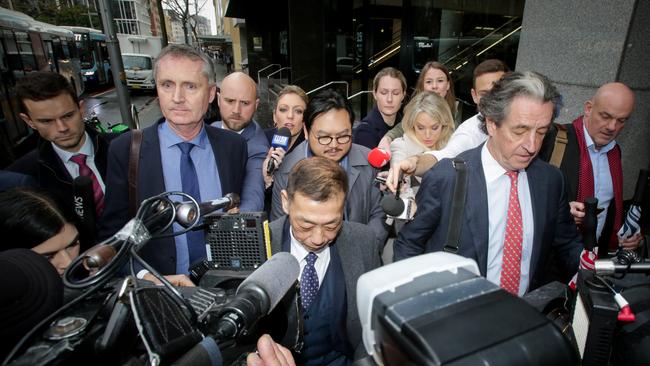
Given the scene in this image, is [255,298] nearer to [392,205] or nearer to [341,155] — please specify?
[392,205]

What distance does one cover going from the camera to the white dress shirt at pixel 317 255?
6.10 feet

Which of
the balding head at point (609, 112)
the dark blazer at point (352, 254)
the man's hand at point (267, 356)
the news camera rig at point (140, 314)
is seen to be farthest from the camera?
the balding head at point (609, 112)

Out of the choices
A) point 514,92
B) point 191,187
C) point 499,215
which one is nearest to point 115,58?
point 191,187

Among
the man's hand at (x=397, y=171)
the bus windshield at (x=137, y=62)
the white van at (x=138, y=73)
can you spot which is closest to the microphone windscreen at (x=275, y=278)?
the man's hand at (x=397, y=171)

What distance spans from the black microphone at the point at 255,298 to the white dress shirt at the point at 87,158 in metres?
1.95

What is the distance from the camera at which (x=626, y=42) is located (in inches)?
141

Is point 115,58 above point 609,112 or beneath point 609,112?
above

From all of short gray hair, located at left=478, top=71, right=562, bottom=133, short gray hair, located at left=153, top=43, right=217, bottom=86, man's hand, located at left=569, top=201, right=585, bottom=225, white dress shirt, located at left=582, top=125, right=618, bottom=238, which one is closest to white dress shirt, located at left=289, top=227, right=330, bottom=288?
short gray hair, located at left=153, top=43, right=217, bottom=86

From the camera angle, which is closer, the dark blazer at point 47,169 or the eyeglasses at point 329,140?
the dark blazer at point 47,169

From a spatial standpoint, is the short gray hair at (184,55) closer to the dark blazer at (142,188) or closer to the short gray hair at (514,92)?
the dark blazer at (142,188)

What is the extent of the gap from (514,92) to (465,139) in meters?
0.71

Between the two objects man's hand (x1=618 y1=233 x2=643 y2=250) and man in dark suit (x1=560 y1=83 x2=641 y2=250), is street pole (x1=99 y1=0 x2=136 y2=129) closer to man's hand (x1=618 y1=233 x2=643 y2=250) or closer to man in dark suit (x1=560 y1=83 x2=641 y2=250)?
man in dark suit (x1=560 y1=83 x2=641 y2=250)

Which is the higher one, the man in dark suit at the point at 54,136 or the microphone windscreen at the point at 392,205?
the man in dark suit at the point at 54,136

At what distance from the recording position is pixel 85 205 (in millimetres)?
1955
